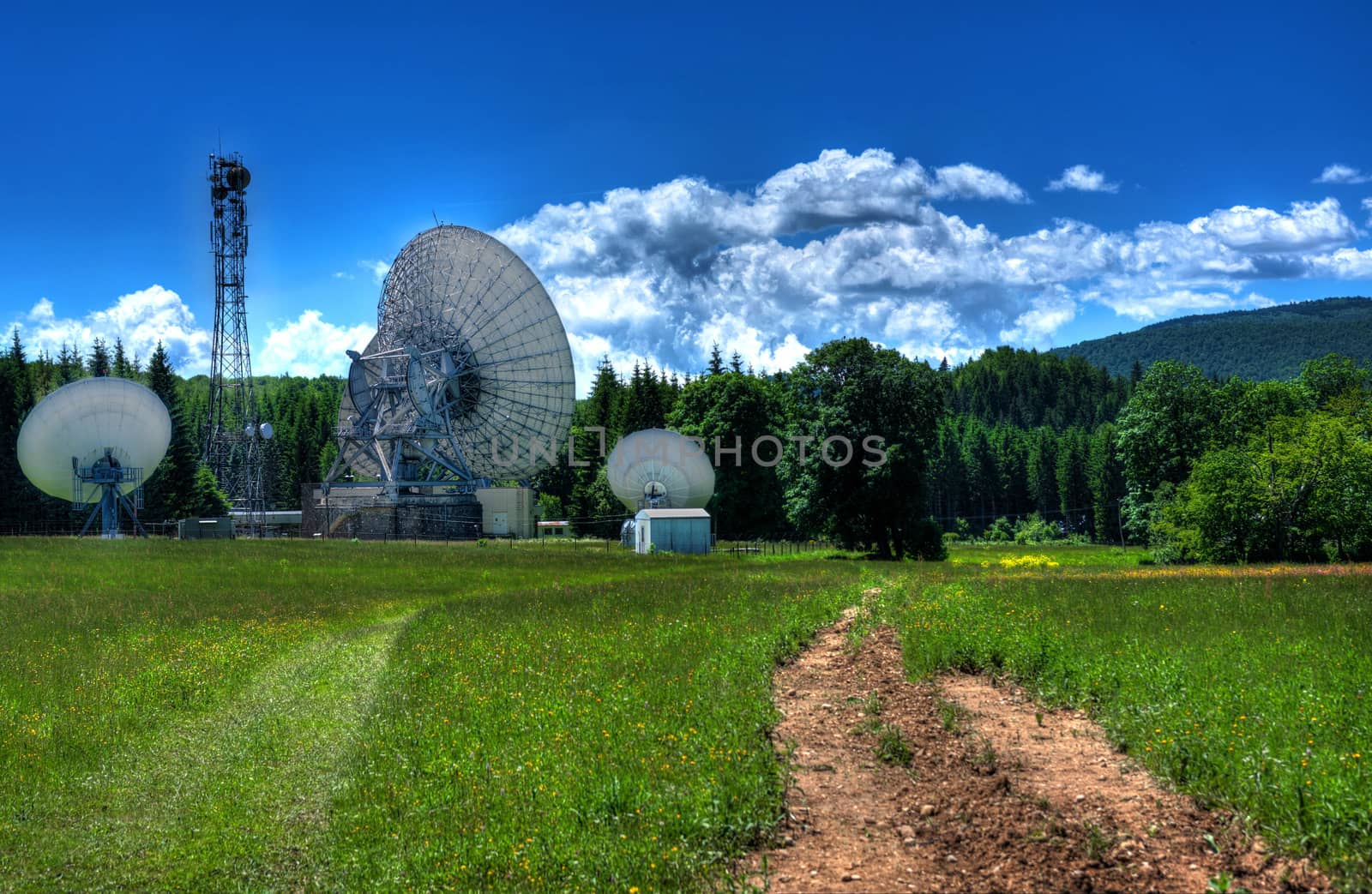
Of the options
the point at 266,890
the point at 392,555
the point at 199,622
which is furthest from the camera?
the point at 392,555

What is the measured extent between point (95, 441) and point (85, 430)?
809 millimetres

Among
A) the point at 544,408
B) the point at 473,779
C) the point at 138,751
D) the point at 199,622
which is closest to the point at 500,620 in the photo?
the point at 199,622

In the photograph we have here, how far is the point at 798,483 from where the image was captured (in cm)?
5356

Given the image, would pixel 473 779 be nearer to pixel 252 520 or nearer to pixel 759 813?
pixel 759 813

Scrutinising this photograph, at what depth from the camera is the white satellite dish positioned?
5503 cm

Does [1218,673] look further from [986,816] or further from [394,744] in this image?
[394,744]

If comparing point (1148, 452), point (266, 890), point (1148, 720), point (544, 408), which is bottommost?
point (266, 890)

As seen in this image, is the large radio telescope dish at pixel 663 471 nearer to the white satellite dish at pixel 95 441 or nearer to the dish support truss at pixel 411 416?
the dish support truss at pixel 411 416

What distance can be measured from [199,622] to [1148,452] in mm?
54373

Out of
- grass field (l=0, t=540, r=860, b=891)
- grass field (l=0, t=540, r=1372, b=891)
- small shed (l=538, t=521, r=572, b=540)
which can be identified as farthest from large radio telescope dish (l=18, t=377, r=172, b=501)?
grass field (l=0, t=540, r=1372, b=891)

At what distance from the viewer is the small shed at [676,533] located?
53375 mm

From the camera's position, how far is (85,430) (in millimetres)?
56000

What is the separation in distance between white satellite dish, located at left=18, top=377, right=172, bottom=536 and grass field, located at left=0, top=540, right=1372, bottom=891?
36677mm

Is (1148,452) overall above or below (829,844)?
above
